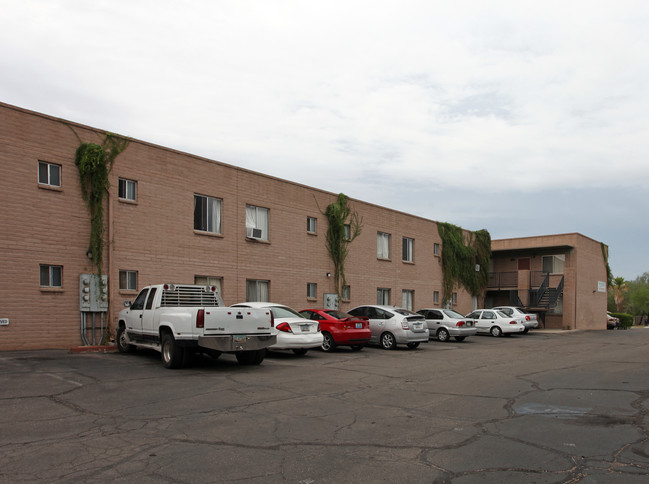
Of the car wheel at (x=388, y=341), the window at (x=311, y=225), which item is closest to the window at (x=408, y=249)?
the window at (x=311, y=225)

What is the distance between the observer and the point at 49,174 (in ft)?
56.2

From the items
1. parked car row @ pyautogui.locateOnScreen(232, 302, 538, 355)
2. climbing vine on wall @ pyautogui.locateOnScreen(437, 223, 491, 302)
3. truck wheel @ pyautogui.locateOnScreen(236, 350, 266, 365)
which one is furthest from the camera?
climbing vine on wall @ pyautogui.locateOnScreen(437, 223, 491, 302)

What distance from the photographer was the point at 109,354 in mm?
15969

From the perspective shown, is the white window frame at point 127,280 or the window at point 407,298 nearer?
the white window frame at point 127,280

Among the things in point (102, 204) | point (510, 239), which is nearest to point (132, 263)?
point (102, 204)

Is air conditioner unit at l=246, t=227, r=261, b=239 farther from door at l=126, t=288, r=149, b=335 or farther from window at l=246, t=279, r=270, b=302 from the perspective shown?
door at l=126, t=288, r=149, b=335

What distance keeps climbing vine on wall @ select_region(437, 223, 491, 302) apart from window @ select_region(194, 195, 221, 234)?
1804 centimetres

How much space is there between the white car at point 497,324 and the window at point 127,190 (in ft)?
61.1

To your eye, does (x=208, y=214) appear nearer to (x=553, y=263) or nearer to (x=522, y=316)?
(x=522, y=316)

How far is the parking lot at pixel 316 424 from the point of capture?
571 cm

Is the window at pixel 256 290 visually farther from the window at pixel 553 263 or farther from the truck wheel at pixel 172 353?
the window at pixel 553 263

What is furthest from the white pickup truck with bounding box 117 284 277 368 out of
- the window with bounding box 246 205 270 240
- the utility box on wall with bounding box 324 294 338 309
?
the utility box on wall with bounding box 324 294 338 309

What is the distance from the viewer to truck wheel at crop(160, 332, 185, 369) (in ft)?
42.1

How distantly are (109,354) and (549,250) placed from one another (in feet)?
115
